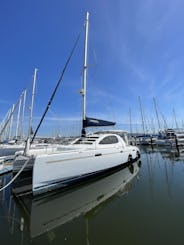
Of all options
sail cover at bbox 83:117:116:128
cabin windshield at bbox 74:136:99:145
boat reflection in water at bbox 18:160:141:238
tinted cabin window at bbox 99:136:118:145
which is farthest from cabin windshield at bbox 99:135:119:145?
boat reflection in water at bbox 18:160:141:238

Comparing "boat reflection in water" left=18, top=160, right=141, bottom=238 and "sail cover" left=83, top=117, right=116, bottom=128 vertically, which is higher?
"sail cover" left=83, top=117, right=116, bottom=128

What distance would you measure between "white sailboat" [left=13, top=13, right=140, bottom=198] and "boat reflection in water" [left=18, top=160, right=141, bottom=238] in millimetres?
334

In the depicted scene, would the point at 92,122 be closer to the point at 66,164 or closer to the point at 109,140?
the point at 109,140

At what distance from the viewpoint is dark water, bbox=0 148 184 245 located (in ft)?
10.2

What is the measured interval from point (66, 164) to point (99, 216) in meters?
2.11

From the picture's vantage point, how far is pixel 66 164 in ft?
18.4

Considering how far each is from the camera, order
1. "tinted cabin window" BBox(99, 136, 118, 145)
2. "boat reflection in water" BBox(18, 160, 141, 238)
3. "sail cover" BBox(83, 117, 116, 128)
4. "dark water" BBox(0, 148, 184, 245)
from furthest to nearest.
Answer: "sail cover" BBox(83, 117, 116, 128) < "tinted cabin window" BBox(99, 136, 118, 145) < "boat reflection in water" BBox(18, 160, 141, 238) < "dark water" BBox(0, 148, 184, 245)

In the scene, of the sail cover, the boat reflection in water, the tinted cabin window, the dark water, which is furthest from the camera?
the sail cover

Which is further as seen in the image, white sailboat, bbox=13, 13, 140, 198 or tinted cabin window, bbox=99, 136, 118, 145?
tinted cabin window, bbox=99, 136, 118, 145

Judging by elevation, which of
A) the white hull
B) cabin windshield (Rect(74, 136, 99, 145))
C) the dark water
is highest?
cabin windshield (Rect(74, 136, 99, 145))

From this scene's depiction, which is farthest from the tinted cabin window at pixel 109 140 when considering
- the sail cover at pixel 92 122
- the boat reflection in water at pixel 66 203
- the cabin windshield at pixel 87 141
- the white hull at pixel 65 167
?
the boat reflection in water at pixel 66 203

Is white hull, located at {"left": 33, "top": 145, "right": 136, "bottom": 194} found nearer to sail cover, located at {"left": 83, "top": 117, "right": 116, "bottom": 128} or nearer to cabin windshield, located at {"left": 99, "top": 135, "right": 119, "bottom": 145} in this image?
cabin windshield, located at {"left": 99, "top": 135, "right": 119, "bottom": 145}

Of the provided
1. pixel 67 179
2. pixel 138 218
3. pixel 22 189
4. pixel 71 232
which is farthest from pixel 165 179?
pixel 22 189

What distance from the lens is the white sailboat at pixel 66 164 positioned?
502 cm
